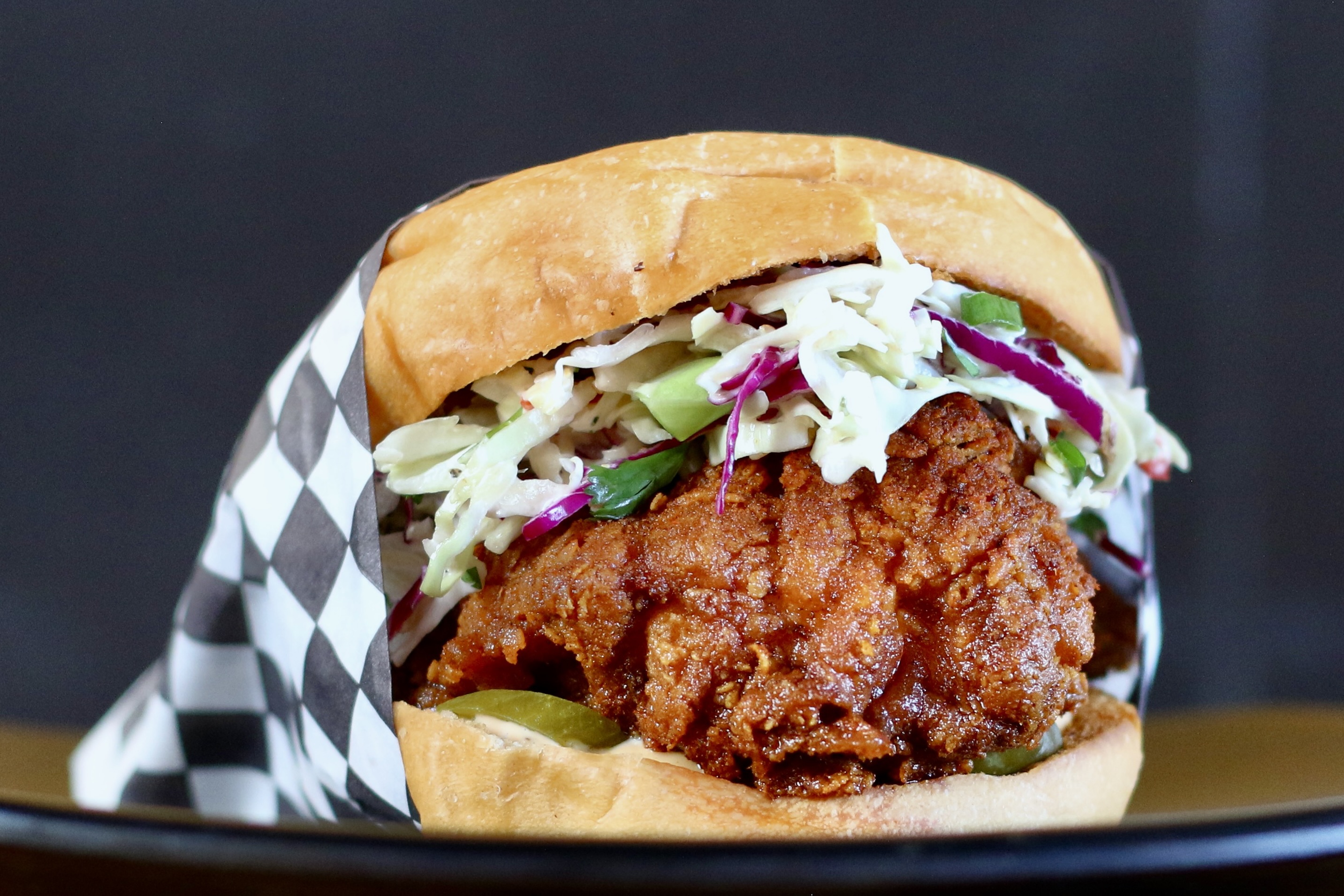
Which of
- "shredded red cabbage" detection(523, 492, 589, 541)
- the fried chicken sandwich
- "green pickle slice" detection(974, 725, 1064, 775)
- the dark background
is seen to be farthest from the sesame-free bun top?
the dark background

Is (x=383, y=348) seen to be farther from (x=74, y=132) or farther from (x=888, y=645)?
(x=74, y=132)

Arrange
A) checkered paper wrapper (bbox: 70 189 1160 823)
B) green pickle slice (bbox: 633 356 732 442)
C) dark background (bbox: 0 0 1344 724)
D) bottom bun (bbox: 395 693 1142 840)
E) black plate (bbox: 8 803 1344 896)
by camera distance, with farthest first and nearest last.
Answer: dark background (bbox: 0 0 1344 724)
checkered paper wrapper (bbox: 70 189 1160 823)
green pickle slice (bbox: 633 356 732 442)
bottom bun (bbox: 395 693 1142 840)
black plate (bbox: 8 803 1344 896)

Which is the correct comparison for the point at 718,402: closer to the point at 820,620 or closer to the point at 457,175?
the point at 820,620

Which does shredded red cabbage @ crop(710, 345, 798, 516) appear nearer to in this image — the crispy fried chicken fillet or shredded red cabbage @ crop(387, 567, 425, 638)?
the crispy fried chicken fillet

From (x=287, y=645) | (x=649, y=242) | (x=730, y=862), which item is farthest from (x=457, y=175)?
(x=730, y=862)

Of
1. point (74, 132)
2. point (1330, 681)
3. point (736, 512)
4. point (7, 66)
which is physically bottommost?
point (1330, 681)

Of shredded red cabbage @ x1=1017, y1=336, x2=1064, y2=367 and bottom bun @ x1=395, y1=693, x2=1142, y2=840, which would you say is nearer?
bottom bun @ x1=395, y1=693, x2=1142, y2=840

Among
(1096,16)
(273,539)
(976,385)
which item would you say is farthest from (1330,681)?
(273,539)

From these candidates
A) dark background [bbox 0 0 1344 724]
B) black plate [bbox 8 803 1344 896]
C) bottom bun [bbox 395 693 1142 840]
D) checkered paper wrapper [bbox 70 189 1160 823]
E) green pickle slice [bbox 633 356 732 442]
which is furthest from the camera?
dark background [bbox 0 0 1344 724]
